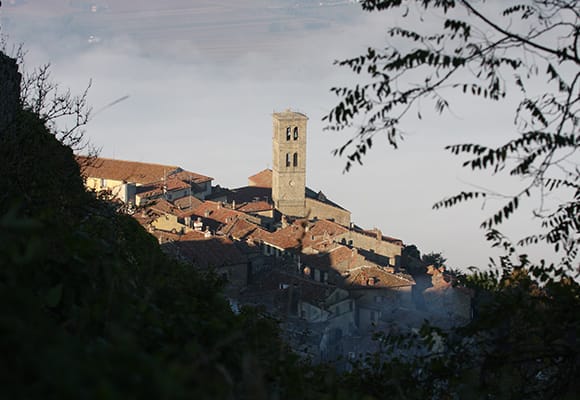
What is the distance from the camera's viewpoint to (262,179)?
79062 mm

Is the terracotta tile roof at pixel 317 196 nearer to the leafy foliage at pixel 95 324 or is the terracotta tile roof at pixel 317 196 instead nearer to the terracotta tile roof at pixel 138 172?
the terracotta tile roof at pixel 138 172

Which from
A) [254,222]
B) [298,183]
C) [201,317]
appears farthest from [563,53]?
[298,183]

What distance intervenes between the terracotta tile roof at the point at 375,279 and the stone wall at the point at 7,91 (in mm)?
31478

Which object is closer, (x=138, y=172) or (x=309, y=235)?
(x=309, y=235)

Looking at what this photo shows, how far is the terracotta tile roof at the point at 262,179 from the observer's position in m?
77.5

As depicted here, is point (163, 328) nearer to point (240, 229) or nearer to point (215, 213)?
point (240, 229)

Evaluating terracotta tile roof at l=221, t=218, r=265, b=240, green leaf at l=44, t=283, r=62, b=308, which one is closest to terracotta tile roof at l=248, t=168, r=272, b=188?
terracotta tile roof at l=221, t=218, r=265, b=240

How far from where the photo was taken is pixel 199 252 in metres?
39.9

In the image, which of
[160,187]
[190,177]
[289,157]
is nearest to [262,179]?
[289,157]

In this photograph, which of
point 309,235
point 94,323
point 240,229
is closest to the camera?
point 94,323

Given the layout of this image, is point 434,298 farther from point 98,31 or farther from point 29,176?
point 98,31

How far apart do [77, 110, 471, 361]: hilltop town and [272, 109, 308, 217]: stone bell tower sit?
89 mm

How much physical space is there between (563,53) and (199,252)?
3513 centimetres

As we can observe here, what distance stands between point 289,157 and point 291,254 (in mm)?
51892
